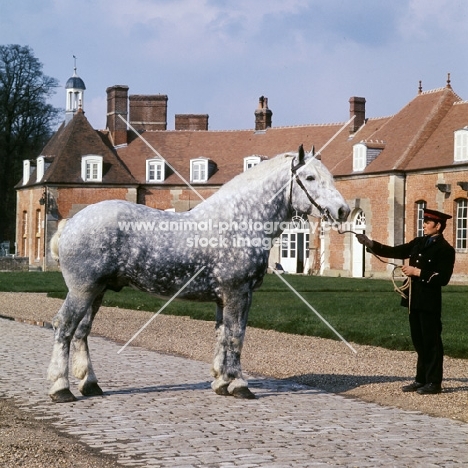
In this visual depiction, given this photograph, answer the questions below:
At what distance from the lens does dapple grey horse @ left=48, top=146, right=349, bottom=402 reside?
24.0ft

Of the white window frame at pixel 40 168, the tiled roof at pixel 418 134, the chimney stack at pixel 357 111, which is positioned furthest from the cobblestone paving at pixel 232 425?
the white window frame at pixel 40 168

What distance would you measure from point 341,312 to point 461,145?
1818 cm

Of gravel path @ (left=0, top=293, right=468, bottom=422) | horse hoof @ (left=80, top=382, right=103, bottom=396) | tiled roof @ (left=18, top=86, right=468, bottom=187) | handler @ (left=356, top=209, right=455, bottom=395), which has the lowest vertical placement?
gravel path @ (left=0, top=293, right=468, bottom=422)

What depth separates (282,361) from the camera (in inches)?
406

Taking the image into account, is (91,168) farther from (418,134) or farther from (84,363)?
(84,363)

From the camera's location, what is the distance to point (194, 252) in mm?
7469

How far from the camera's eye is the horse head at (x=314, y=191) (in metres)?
7.50

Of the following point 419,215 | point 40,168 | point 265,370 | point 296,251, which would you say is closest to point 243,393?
point 265,370

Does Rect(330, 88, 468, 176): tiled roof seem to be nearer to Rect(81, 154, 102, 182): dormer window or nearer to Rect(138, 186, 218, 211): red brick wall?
Rect(138, 186, 218, 211): red brick wall

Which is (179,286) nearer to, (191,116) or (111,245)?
(111,245)

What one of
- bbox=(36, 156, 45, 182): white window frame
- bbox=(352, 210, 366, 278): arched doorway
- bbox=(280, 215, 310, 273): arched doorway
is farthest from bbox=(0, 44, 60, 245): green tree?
bbox=(352, 210, 366, 278): arched doorway

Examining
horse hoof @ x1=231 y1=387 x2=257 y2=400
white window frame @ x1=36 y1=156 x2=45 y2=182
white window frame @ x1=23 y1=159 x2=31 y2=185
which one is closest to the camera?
horse hoof @ x1=231 y1=387 x2=257 y2=400

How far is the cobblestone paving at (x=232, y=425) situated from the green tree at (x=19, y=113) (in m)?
44.7

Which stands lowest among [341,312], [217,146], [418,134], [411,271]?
Answer: [341,312]
